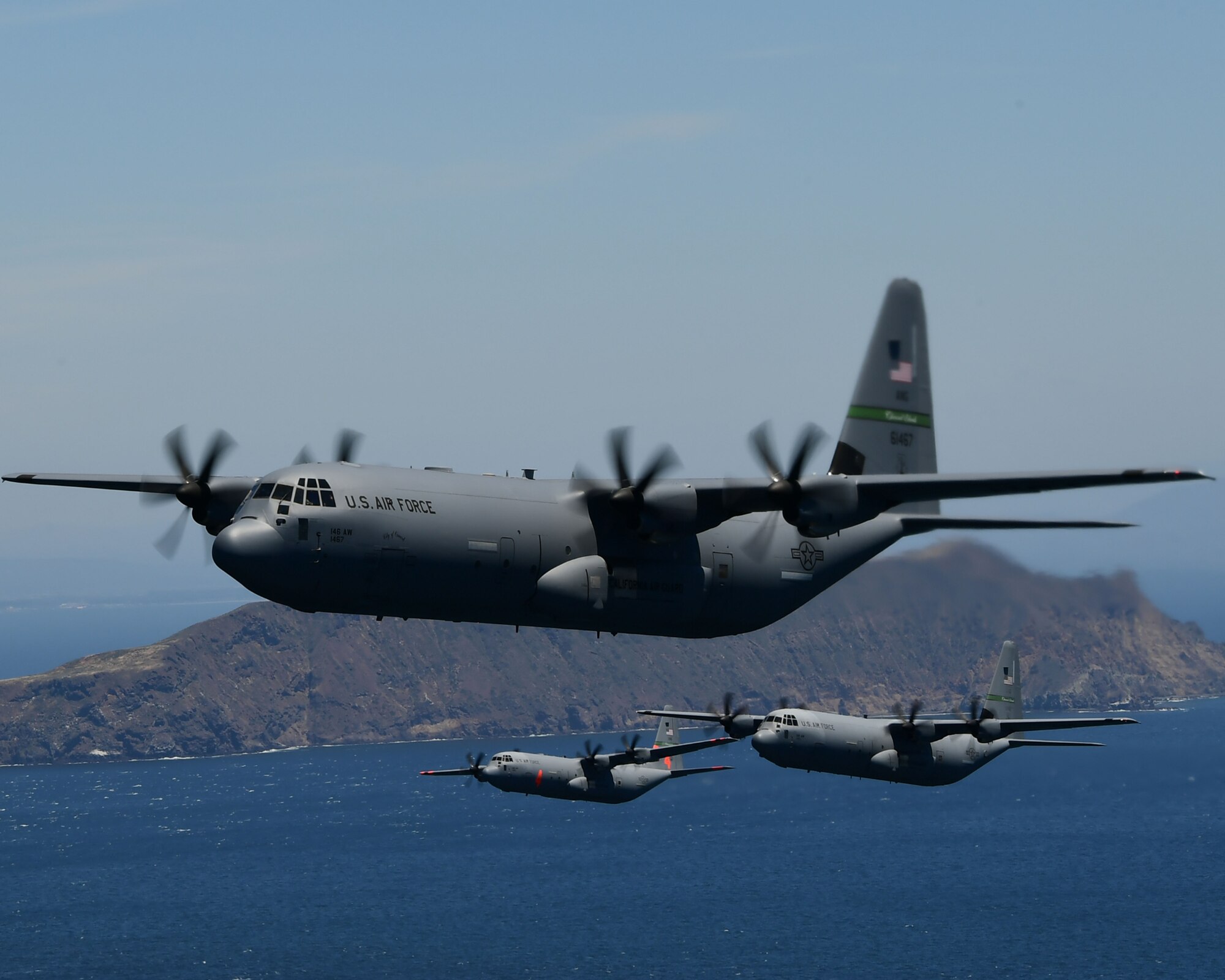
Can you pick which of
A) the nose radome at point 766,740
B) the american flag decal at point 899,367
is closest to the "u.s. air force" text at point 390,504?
the american flag decal at point 899,367

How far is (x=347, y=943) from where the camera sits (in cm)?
15475

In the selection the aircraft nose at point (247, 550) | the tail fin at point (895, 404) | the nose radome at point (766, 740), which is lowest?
the nose radome at point (766, 740)

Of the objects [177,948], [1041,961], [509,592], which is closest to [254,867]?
[177,948]

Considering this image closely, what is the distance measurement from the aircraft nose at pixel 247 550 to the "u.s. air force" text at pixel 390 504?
2081mm

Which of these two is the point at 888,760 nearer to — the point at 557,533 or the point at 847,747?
the point at 847,747

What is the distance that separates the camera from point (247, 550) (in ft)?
115

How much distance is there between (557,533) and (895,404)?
622 inches

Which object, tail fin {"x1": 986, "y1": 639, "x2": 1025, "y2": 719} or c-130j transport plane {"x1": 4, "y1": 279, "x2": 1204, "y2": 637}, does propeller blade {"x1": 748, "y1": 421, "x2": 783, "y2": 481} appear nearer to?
c-130j transport plane {"x1": 4, "y1": 279, "x2": 1204, "y2": 637}

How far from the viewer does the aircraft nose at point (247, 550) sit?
3512 centimetres

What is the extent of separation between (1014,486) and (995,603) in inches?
5587

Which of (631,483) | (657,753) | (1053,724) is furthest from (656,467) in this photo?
(657,753)

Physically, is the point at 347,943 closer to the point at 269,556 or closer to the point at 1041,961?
the point at 1041,961

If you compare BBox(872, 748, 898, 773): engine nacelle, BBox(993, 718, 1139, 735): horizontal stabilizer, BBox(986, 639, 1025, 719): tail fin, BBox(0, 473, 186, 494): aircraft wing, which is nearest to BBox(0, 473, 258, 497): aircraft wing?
BBox(0, 473, 186, 494): aircraft wing

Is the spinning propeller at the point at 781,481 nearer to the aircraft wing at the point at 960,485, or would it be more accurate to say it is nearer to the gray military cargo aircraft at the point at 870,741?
the aircraft wing at the point at 960,485
